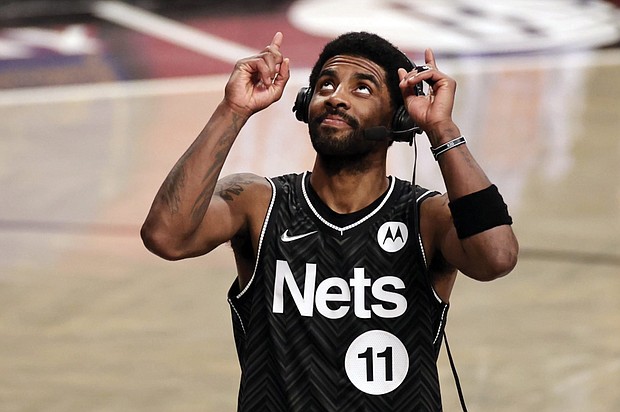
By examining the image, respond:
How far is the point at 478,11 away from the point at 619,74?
2353 millimetres

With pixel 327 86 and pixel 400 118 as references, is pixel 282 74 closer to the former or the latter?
pixel 327 86

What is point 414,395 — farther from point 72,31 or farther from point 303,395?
point 72,31

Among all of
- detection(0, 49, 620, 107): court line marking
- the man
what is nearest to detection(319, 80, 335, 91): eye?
the man

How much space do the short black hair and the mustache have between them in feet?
0.52

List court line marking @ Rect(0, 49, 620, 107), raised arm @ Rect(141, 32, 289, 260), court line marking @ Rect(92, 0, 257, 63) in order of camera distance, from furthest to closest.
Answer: court line marking @ Rect(92, 0, 257, 63)
court line marking @ Rect(0, 49, 620, 107)
raised arm @ Rect(141, 32, 289, 260)

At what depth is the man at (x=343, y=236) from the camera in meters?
3.05

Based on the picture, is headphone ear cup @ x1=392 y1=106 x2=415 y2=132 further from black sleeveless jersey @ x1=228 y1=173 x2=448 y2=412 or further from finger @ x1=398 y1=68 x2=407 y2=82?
black sleeveless jersey @ x1=228 y1=173 x2=448 y2=412

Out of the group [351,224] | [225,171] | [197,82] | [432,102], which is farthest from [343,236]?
[197,82]

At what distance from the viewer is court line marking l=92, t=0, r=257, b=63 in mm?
11188

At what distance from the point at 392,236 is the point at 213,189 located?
0.48 meters

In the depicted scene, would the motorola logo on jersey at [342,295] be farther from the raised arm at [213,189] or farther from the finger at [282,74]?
the finger at [282,74]

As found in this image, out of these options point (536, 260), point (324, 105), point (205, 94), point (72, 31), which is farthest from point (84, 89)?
point (324, 105)

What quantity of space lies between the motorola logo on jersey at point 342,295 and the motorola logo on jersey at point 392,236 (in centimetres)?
9

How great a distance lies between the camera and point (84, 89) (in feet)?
33.9
